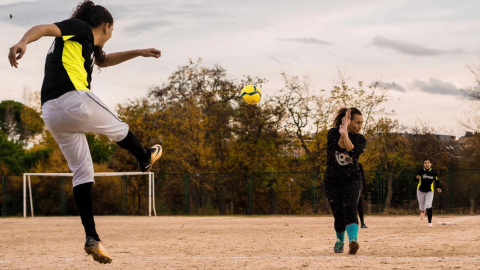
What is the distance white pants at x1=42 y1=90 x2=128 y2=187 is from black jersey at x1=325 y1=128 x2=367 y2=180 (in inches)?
128

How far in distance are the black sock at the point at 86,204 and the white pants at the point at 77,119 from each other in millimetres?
313

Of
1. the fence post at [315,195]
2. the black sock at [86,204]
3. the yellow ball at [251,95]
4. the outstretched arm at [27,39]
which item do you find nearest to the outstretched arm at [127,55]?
the outstretched arm at [27,39]

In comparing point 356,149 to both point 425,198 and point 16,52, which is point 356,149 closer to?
point 16,52

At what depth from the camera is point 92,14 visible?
532cm

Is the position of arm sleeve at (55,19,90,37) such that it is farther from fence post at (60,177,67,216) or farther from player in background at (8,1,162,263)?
fence post at (60,177,67,216)

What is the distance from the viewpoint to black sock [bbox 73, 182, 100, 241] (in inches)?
215

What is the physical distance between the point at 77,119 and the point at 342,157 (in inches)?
146

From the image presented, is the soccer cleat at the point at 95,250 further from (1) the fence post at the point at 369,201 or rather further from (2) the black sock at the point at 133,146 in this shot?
(1) the fence post at the point at 369,201

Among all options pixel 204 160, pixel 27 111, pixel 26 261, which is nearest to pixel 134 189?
pixel 204 160

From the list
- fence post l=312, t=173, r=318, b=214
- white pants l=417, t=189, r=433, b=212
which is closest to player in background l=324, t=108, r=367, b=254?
white pants l=417, t=189, r=433, b=212

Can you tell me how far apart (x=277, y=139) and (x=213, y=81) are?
6213 millimetres

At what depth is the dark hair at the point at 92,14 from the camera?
17.4 feet

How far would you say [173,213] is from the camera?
32.8 metres

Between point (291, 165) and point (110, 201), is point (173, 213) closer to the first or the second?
point (110, 201)
